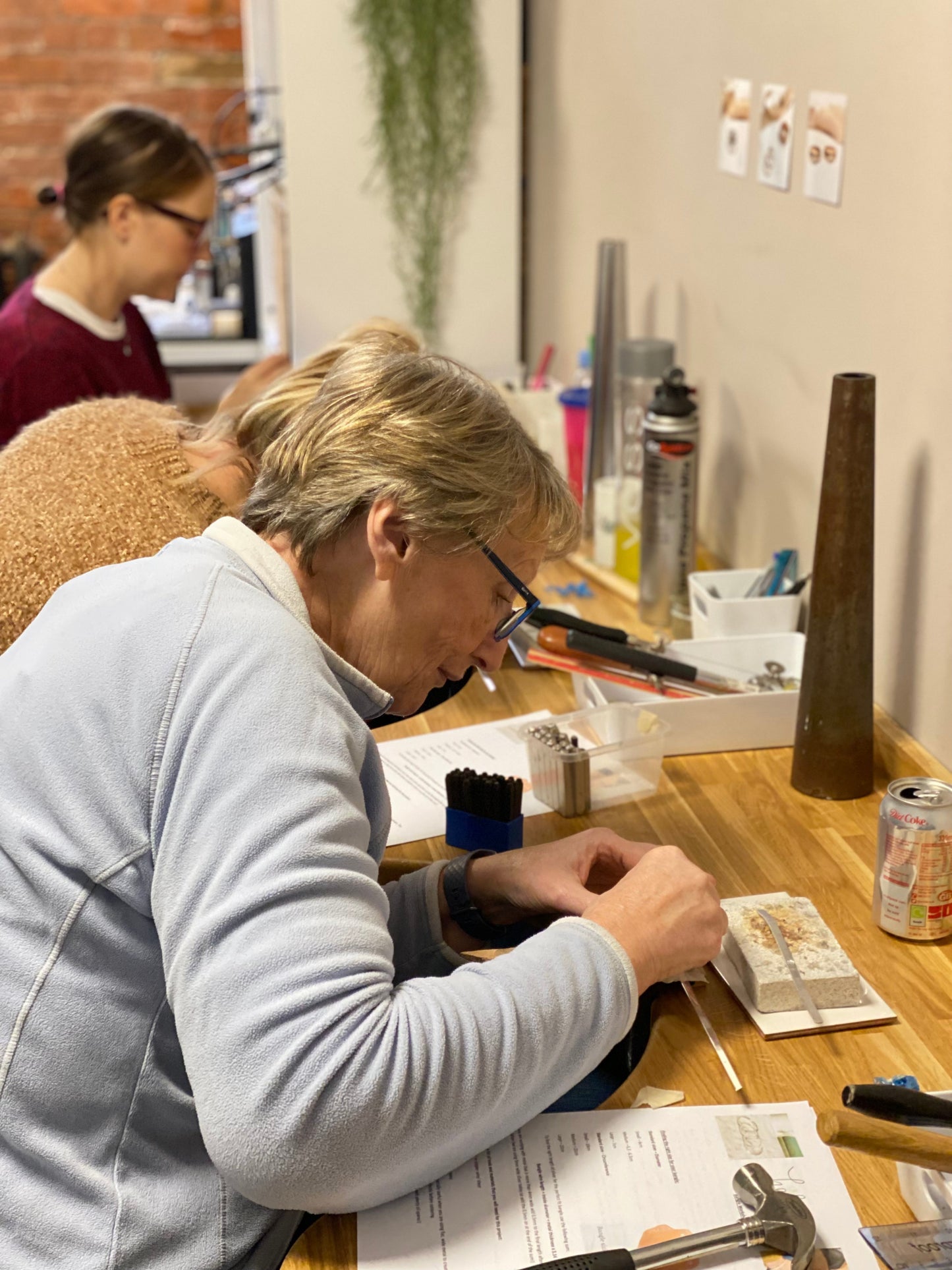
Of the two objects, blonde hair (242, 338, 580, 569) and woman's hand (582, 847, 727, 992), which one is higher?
blonde hair (242, 338, 580, 569)

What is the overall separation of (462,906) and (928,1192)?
1.58ft

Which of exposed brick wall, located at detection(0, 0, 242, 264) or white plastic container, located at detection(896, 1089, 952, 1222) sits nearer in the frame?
white plastic container, located at detection(896, 1089, 952, 1222)

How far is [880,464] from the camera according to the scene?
5.09 ft

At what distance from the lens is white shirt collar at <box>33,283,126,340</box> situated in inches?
101

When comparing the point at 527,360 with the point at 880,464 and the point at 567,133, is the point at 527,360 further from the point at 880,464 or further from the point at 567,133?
the point at 880,464

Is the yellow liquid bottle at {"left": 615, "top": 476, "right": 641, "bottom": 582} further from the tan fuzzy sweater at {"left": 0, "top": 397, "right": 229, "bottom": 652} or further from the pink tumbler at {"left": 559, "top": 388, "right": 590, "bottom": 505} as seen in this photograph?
the tan fuzzy sweater at {"left": 0, "top": 397, "right": 229, "bottom": 652}

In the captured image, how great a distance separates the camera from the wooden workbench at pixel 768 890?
98 cm

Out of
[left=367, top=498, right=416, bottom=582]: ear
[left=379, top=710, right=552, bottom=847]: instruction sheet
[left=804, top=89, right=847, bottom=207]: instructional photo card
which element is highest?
[left=804, top=89, right=847, bottom=207]: instructional photo card

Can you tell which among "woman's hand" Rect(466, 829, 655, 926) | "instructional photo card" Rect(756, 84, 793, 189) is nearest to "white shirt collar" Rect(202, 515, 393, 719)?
"woman's hand" Rect(466, 829, 655, 926)

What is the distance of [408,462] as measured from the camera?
99 centimetres

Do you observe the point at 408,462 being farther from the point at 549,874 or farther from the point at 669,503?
the point at 669,503

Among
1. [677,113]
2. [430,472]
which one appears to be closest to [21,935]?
[430,472]

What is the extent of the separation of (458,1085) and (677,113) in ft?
5.94

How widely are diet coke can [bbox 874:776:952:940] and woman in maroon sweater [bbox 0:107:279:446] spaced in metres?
1.82
